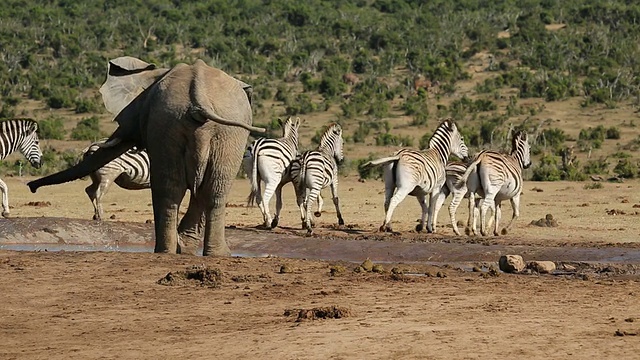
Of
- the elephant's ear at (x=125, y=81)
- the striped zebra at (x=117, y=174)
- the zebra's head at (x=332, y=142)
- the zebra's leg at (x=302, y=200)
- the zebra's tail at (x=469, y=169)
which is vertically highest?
the elephant's ear at (x=125, y=81)

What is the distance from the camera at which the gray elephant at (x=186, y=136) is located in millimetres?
11109

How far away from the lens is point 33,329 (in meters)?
8.26

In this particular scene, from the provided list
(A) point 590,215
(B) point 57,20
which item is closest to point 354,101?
(A) point 590,215

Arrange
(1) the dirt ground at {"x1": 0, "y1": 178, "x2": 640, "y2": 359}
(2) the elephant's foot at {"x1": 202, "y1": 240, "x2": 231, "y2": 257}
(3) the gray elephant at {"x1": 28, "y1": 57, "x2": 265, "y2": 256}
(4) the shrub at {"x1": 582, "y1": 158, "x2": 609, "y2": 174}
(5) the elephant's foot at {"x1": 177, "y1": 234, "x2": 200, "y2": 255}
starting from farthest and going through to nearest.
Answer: (4) the shrub at {"x1": 582, "y1": 158, "x2": 609, "y2": 174} → (5) the elephant's foot at {"x1": 177, "y1": 234, "x2": 200, "y2": 255} → (2) the elephant's foot at {"x1": 202, "y1": 240, "x2": 231, "y2": 257} → (3) the gray elephant at {"x1": 28, "y1": 57, "x2": 265, "y2": 256} → (1) the dirt ground at {"x1": 0, "y1": 178, "x2": 640, "y2": 359}

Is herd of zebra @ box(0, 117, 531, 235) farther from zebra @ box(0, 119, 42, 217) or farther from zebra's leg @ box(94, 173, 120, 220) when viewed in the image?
zebra @ box(0, 119, 42, 217)

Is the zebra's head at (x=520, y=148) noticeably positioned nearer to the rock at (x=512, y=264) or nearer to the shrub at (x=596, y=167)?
the rock at (x=512, y=264)

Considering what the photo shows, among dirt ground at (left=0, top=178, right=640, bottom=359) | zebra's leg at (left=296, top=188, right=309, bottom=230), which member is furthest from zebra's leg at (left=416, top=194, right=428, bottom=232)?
dirt ground at (left=0, top=178, right=640, bottom=359)

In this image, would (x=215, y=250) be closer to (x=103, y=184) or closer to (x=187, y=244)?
(x=187, y=244)

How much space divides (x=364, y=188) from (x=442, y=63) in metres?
22.1

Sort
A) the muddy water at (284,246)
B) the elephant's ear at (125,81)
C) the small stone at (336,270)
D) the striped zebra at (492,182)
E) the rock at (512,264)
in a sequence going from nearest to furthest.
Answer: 1. the small stone at (336,270)
2. the rock at (512,264)
3. the elephant's ear at (125,81)
4. the muddy water at (284,246)
5. the striped zebra at (492,182)

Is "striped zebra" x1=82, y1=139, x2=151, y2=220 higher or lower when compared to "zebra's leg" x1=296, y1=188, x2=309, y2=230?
higher

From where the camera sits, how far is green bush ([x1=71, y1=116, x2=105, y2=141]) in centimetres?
3231

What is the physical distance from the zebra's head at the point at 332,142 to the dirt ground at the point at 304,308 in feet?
16.2

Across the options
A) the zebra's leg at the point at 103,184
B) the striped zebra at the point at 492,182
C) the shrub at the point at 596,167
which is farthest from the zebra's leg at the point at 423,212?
the shrub at the point at 596,167
